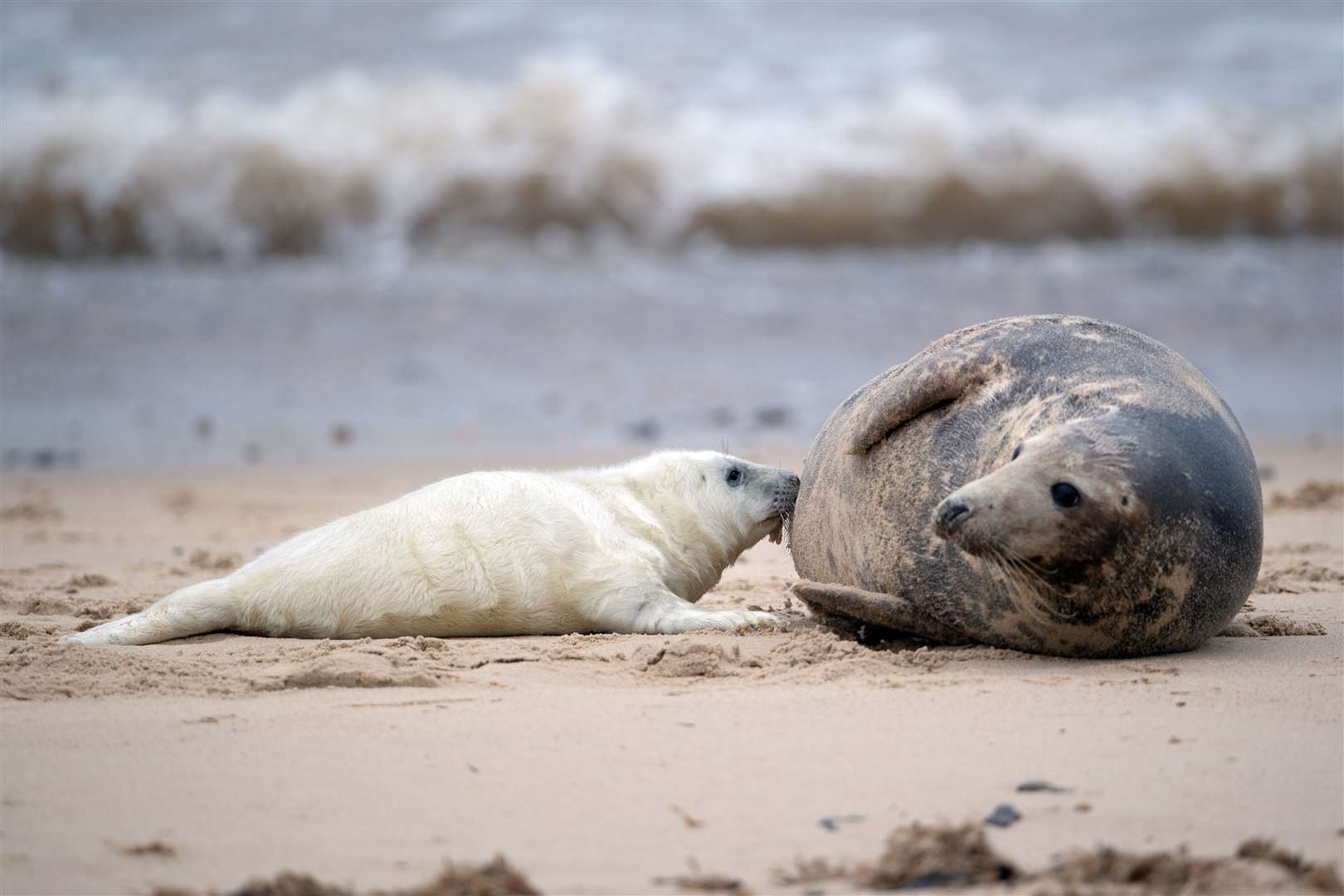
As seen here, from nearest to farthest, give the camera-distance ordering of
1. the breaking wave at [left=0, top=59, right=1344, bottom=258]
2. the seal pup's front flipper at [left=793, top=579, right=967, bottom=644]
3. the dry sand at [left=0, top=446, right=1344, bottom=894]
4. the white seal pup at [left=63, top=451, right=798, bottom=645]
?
the dry sand at [left=0, top=446, right=1344, bottom=894], the seal pup's front flipper at [left=793, top=579, right=967, bottom=644], the white seal pup at [left=63, top=451, right=798, bottom=645], the breaking wave at [left=0, top=59, right=1344, bottom=258]

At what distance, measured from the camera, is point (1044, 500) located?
12.0 ft

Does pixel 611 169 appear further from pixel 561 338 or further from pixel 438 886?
pixel 438 886

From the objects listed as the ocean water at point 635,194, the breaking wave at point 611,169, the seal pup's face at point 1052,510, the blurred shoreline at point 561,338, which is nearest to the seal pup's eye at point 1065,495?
the seal pup's face at point 1052,510

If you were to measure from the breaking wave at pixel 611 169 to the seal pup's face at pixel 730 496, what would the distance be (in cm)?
Result: 1123

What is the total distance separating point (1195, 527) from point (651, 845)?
188 cm

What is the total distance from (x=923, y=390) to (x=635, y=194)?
12.8 meters

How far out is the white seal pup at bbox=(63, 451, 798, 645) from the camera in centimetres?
473

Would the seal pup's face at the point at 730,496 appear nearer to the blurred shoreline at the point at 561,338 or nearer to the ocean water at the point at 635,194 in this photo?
the blurred shoreline at the point at 561,338

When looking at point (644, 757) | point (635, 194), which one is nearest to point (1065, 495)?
point (644, 757)

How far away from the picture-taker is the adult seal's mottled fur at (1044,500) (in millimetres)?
3715

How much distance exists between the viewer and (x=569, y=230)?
16.7 metres

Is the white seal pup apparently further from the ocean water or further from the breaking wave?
the breaking wave

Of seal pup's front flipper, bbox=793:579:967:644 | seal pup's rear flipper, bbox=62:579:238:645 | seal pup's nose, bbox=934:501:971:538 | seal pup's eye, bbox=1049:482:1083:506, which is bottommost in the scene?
seal pup's rear flipper, bbox=62:579:238:645

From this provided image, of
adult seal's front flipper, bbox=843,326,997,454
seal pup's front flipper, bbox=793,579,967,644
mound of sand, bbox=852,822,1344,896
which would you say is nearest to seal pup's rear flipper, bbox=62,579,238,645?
seal pup's front flipper, bbox=793,579,967,644
